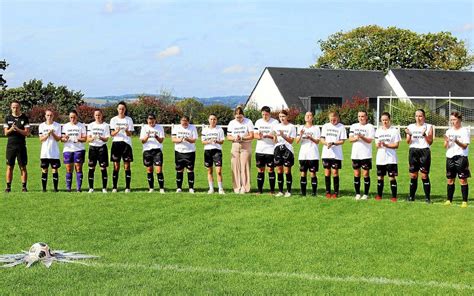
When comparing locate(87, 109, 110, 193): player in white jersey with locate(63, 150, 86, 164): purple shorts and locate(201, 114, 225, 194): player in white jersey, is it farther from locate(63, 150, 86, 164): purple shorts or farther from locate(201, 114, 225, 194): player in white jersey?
locate(201, 114, 225, 194): player in white jersey

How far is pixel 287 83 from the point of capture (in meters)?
56.5

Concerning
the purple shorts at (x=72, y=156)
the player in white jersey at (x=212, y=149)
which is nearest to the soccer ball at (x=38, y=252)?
the player in white jersey at (x=212, y=149)

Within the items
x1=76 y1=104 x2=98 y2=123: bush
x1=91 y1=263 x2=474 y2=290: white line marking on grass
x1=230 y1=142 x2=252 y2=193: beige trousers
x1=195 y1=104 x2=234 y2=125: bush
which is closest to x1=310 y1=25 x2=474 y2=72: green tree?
x1=195 y1=104 x2=234 y2=125: bush

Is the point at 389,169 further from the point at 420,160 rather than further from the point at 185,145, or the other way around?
the point at 185,145

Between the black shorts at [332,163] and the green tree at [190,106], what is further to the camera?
the green tree at [190,106]

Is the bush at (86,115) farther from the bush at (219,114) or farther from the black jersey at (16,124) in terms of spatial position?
the black jersey at (16,124)

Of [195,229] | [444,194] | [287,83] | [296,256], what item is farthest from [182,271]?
[287,83]

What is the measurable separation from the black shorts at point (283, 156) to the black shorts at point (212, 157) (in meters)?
1.23

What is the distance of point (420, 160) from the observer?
12.8 metres

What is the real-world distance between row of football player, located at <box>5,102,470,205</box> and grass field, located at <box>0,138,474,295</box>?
27.3 inches

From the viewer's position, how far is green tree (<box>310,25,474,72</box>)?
223ft

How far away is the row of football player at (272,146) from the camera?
12.8 m

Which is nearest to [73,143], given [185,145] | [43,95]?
[185,145]

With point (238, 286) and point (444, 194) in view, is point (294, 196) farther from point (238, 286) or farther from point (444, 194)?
point (238, 286)
